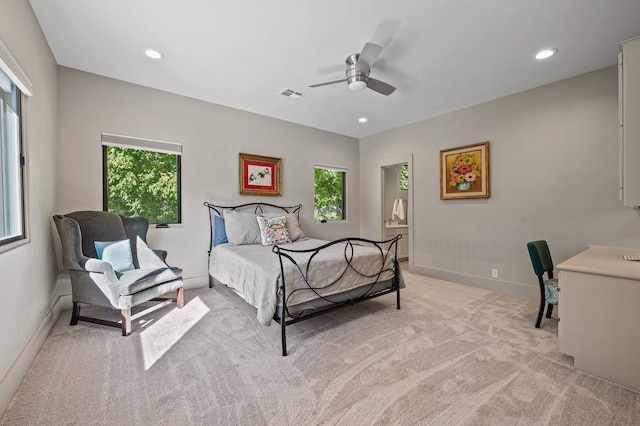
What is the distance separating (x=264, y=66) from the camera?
304cm

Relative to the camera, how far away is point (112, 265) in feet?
9.07

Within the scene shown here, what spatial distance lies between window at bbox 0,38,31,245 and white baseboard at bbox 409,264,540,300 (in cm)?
497

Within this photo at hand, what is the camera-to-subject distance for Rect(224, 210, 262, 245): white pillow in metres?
3.81

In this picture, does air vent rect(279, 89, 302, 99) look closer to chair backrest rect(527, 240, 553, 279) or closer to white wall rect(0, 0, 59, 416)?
white wall rect(0, 0, 59, 416)

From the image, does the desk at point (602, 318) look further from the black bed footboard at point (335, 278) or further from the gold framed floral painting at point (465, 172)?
the gold framed floral painting at point (465, 172)

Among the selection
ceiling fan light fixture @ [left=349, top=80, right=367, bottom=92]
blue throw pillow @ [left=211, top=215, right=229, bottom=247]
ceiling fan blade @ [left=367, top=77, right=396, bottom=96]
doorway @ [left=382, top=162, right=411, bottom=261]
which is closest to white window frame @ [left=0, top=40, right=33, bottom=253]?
blue throw pillow @ [left=211, top=215, right=229, bottom=247]

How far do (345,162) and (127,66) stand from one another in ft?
12.7

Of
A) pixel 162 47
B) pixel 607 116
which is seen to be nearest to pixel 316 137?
pixel 162 47

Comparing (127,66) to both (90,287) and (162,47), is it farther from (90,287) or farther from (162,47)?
(90,287)

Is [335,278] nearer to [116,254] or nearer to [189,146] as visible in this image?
[116,254]

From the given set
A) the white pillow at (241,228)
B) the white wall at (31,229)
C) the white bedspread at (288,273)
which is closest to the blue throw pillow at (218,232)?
the white pillow at (241,228)

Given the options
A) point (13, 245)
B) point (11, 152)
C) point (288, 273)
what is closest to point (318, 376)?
point (288, 273)

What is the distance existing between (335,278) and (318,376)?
90 cm

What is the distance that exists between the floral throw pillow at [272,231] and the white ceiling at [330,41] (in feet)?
5.81
